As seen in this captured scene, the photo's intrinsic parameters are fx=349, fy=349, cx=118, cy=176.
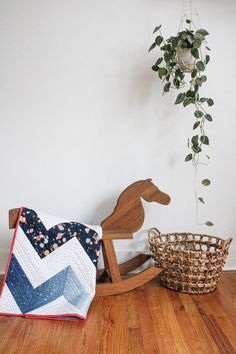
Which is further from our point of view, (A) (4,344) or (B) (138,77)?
(B) (138,77)

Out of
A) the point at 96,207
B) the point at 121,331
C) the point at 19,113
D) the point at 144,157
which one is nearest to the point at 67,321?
the point at 121,331

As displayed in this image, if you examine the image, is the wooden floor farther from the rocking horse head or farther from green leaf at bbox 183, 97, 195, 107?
green leaf at bbox 183, 97, 195, 107

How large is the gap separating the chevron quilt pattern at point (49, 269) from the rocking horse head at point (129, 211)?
15 centimetres

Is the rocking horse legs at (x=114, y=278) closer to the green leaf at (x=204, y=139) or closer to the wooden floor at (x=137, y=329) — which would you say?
the wooden floor at (x=137, y=329)

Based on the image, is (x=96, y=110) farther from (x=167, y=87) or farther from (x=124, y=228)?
(x=124, y=228)

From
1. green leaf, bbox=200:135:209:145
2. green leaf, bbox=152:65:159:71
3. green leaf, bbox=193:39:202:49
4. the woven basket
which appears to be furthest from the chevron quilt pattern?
green leaf, bbox=193:39:202:49

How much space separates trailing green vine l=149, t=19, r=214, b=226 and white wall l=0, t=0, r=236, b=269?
84 millimetres

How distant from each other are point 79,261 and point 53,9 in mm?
1451

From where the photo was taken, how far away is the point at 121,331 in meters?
1.51

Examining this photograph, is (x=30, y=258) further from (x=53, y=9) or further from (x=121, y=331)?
(x=53, y=9)

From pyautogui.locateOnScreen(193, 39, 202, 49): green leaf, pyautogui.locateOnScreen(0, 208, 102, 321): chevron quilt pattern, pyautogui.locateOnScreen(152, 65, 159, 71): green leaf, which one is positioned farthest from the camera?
pyautogui.locateOnScreen(152, 65, 159, 71): green leaf

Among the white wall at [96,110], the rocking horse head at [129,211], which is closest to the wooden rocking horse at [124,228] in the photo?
the rocking horse head at [129,211]

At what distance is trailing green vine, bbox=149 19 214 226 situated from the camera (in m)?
1.82

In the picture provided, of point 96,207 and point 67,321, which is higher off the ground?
point 96,207
